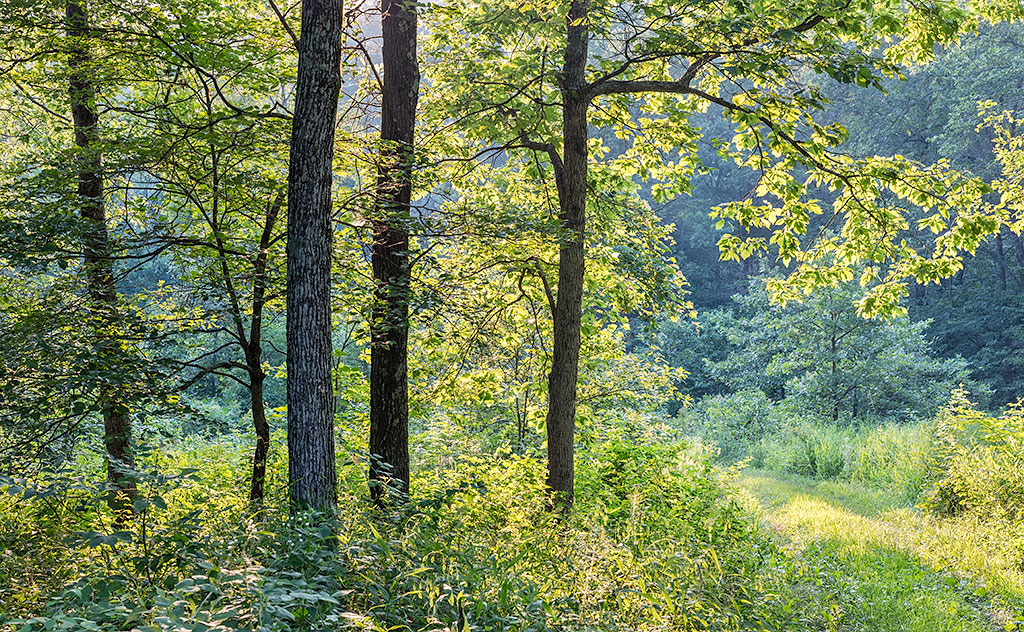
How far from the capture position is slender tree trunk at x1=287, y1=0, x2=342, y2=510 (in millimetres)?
4574

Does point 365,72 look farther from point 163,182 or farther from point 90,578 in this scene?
point 90,578

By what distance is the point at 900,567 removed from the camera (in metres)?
6.90

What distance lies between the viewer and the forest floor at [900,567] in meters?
5.70

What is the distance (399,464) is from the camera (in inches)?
261

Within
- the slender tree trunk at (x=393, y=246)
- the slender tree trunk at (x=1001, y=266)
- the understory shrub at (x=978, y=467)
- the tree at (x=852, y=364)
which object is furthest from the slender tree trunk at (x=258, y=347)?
the slender tree trunk at (x=1001, y=266)

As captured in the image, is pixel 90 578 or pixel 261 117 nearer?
pixel 90 578

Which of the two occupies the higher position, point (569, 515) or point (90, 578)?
point (90, 578)

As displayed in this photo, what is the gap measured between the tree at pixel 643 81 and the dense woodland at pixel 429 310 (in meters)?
0.04

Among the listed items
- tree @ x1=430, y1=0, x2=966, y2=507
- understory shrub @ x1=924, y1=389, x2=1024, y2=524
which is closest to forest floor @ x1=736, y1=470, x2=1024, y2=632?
understory shrub @ x1=924, y1=389, x2=1024, y2=524

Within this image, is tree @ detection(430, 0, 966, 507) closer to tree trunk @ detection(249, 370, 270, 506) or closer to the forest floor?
the forest floor

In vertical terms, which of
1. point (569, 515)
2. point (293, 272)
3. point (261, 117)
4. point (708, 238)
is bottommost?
point (569, 515)

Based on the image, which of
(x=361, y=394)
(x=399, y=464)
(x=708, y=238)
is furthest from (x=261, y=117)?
(x=708, y=238)

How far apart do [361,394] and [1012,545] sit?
24.4 feet

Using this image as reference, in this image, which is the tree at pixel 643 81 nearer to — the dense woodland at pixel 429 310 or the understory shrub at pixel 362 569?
the dense woodland at pixel 429 310
